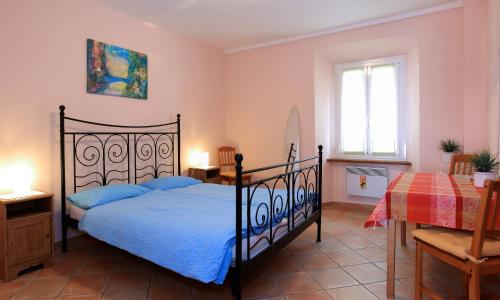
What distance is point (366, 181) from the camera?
14.0 feet

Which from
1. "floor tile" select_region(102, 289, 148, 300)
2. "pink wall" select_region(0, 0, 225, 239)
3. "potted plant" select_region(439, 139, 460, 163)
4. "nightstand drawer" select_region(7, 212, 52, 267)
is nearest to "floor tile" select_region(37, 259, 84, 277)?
"nightstand drawer" select_region(7, 212, 52, 267)

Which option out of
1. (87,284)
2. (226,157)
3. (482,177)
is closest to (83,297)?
(87,284)

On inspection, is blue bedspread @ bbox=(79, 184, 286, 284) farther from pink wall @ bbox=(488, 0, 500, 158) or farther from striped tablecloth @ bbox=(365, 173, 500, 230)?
pink wall @ bbox=(488, 0, 500, 158)

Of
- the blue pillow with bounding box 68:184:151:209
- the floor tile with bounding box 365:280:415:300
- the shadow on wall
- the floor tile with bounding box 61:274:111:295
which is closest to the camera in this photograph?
the floor tile with bounding box 365:280:415:300

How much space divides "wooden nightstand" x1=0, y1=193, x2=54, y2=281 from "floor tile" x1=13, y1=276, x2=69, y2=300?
192mm

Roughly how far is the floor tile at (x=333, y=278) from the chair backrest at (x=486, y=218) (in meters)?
0.92

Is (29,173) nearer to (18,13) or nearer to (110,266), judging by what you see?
(110,266)

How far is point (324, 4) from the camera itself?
10.7ft

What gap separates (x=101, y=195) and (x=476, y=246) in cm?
276

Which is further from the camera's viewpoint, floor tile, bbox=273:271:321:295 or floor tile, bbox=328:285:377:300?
floor tile, bbox=273:271:321:295

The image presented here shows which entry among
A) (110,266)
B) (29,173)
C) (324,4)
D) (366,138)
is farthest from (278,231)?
(366,138)

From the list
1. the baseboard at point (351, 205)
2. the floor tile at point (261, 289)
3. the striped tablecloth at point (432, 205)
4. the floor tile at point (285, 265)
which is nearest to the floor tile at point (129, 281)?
the floor tile at point (261, 289)

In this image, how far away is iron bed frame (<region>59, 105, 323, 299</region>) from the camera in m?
1.89

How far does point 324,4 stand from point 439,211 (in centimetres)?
247
